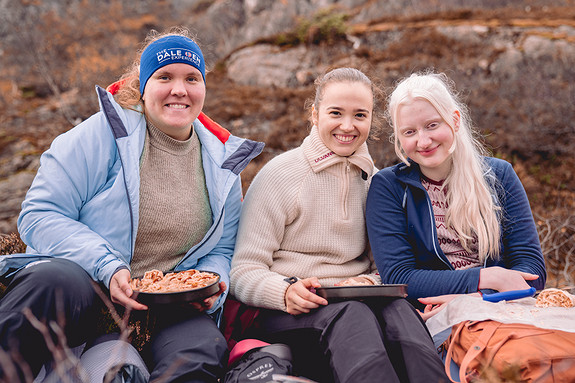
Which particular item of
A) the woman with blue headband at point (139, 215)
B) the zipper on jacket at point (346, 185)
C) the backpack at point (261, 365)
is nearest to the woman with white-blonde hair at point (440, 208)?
the zipper on jacket at point (346, 185)

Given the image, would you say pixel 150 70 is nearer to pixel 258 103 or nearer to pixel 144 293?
pixel 144 293

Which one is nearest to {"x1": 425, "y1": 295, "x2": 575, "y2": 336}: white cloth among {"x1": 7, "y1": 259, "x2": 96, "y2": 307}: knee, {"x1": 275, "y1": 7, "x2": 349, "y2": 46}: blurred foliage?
{"x1": 7, "y1": 259, "x2": 96, "y2": 307}: knee

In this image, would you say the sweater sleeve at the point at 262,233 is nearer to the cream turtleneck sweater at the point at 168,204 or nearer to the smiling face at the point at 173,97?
the cream turtleneck sweater at the point at 168,204

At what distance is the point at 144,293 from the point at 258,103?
8848 millimetres

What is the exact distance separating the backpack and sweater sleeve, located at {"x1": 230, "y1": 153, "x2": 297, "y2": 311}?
30cm

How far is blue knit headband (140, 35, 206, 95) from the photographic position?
8.39ft

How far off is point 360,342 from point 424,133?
1.32 meters

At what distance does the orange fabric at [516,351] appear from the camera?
1.76 m

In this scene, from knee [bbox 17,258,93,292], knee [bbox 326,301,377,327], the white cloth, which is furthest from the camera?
knee [bbox 326,301,377,327]

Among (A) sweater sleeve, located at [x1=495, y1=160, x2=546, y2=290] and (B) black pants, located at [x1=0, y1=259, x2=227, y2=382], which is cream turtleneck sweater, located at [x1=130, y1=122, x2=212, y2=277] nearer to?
(B) black pants, located at [x1=0, y1=259, x2=227, y2=382]

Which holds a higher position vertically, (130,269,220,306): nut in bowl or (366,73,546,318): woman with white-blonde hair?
(366,73,546,318): woman with white-blonde hair

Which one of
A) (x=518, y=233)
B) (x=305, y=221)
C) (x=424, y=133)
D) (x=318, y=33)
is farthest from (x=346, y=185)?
(x=318, y=33)

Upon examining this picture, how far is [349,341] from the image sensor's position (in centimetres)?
197

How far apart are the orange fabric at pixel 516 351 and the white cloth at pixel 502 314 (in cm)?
3
